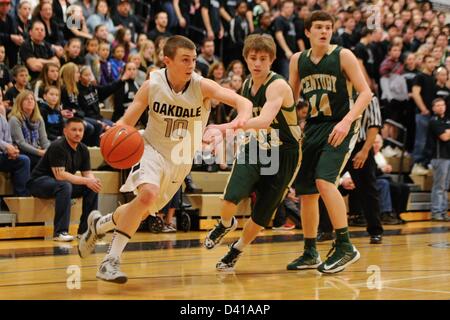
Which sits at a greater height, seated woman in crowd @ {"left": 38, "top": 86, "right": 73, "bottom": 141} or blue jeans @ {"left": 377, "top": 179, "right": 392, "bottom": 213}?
seated woman in crowd @ {"left": 38, "top": 86, "right": 73, "bottom": 141}

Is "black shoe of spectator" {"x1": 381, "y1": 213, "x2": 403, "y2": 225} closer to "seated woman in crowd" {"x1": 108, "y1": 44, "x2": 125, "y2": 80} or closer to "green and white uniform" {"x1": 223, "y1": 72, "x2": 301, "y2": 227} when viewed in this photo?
"seated woman in crowd" {"x1": 108, "y1": 44, "x2": 125, "y2": 80}

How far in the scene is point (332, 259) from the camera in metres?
6.12

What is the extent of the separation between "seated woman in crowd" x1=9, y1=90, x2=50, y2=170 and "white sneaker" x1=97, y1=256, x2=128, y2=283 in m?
4.68

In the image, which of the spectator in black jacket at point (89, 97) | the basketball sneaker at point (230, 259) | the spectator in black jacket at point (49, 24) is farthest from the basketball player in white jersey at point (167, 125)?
the spectator in black jacket at point (49, 24)

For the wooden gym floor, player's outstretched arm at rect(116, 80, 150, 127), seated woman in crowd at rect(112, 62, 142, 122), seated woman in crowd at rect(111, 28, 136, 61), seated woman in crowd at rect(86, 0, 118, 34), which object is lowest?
the wooden gym floor

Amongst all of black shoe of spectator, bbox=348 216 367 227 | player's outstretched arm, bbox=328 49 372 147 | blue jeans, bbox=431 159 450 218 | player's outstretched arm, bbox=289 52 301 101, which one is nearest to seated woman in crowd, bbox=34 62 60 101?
black shoe of spectator, bbox=348 216 367 227

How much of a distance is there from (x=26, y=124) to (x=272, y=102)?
4.70 meters

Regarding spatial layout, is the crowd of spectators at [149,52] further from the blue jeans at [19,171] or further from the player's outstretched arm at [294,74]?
the player's outstretched arm at [294,74]

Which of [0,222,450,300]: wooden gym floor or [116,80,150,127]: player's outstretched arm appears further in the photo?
[116,80,150,127]: player's outstretched arm

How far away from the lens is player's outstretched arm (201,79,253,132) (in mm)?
5055

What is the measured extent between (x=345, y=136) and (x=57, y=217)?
13.8ft

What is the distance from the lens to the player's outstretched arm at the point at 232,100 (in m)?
5.05

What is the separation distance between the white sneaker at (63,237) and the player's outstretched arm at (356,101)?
3.91 metres

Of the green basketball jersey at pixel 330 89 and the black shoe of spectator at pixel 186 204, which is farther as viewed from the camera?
the black shoe of spectator at pixel 186 204
